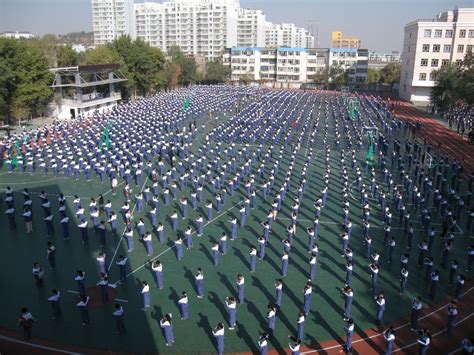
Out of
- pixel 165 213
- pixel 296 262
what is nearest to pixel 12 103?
pixel 165 213

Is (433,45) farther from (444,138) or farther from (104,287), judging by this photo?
(104,287)

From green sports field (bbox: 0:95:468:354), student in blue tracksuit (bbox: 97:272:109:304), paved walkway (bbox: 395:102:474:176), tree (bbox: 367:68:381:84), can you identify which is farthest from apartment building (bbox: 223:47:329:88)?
student in blue tracksuit (bbox: 97:272:109:304)

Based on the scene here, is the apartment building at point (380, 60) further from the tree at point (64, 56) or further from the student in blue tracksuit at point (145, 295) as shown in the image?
the student in blue tracksuit at point (145, 295)

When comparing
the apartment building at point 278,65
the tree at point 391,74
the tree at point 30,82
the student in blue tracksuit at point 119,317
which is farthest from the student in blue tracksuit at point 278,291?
the apartment building at point 278,65

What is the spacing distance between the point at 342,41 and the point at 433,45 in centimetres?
10192

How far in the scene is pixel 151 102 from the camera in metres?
40.7

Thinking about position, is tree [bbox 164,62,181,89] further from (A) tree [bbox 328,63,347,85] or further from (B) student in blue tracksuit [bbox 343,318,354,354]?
(B) student in blue tracksuit [bbox 343,318,354,354]

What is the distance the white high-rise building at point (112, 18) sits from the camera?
113 metres

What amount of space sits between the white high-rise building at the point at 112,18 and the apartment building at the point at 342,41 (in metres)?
71.8

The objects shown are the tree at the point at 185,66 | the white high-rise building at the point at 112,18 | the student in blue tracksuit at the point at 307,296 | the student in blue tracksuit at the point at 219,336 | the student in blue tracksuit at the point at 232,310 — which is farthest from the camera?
the white high-rise building at the point at 112,18

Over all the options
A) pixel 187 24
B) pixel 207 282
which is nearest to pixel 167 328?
pixel 207 282

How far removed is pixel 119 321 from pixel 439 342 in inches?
272

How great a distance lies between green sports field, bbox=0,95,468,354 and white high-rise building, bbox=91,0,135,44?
109 meters

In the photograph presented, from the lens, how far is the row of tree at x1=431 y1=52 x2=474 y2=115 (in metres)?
28.9
